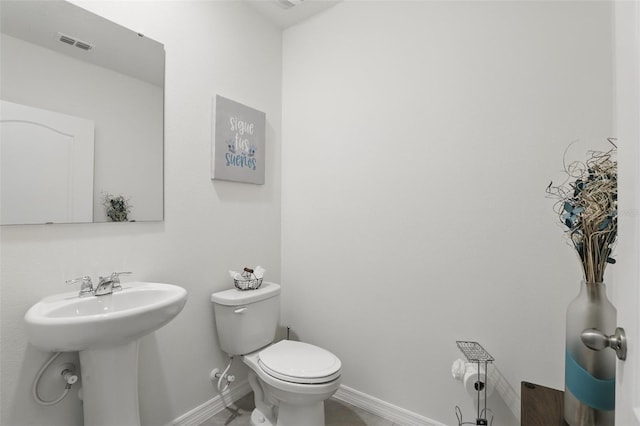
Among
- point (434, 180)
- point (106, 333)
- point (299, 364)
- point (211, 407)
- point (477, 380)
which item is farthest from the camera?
point (211, 407)

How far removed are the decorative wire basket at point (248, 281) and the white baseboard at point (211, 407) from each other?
0.66 m

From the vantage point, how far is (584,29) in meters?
1.25

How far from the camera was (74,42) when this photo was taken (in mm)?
1285

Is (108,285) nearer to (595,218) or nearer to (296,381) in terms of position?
(296,381)

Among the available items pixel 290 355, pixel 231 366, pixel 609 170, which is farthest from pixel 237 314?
pixel 609 170

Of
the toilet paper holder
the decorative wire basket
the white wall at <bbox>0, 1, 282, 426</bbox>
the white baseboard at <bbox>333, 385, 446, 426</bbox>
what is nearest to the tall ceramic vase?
the toilet paper holder

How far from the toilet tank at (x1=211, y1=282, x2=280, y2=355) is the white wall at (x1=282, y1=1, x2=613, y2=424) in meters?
0.42

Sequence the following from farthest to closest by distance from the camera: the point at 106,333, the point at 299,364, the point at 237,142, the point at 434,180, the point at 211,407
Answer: the point at 237,142
the point at 211,407
the point at 434,180
the point at 299,364
the point at 106,333

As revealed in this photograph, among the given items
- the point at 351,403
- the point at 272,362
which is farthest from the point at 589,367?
the point at 351,403

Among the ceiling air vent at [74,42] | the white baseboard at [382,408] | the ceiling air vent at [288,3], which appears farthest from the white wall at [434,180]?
the ceiling air vent at [74,42]

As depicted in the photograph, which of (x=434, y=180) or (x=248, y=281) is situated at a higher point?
(x=434, y=180)

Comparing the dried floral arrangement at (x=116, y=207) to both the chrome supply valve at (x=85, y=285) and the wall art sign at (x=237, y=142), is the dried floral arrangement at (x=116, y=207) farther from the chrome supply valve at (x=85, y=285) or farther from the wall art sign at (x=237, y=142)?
the wall art sign at (x=237, y=142)

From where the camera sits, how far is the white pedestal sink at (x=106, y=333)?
0.96 metres

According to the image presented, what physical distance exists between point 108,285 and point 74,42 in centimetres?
101
